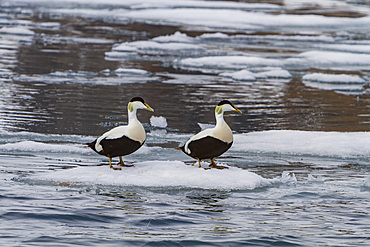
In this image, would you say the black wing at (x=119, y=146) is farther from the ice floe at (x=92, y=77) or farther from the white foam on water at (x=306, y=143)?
the ice floe at (x=92, y=77)

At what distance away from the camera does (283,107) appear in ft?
49.8

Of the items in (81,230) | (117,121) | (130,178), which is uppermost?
(117,121)

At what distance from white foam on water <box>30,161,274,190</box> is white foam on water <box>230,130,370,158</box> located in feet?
7.67

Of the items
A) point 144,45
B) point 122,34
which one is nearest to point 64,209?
point 144,45

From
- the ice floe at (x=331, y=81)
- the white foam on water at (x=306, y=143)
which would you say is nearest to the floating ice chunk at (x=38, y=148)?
the white foam on water at (x=306, y=143)

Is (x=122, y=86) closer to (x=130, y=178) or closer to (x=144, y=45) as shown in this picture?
(x=144, y=45)

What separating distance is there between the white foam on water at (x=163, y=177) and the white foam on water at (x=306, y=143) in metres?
2.34

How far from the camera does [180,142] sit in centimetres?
1067

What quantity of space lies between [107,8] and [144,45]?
17145mm

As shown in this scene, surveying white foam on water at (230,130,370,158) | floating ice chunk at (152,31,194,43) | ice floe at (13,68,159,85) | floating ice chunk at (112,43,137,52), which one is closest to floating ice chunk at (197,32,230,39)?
floating ice chunk at (152,31,194,43)

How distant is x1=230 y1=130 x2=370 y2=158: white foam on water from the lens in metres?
9.84

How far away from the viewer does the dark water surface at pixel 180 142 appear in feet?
20.2

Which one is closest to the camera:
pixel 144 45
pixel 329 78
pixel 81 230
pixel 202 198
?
pixel 81 230

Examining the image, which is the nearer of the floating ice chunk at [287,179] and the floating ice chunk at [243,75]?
the floating ice chunk at [287,179]
